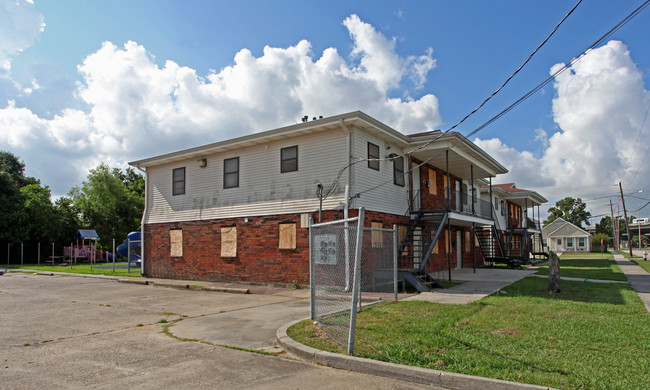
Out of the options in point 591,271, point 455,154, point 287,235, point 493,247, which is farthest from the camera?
point 493,247

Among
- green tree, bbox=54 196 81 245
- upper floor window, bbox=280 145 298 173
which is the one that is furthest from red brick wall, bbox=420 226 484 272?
green tree, bbox=54 196 81 245

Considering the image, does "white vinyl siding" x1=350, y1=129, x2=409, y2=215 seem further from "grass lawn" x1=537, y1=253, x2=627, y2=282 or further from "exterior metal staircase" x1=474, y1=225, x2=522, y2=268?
"exterior metal staircase" x1=474, y1=225, x2=522, y2=268

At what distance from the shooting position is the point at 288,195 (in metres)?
15.5

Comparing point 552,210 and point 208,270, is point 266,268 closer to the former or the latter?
point 208,270

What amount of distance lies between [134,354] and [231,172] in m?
11.6

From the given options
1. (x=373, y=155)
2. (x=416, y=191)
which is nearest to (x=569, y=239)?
(x=416, y=191)

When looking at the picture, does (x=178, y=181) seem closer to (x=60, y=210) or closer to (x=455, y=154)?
(x=455, y=154)

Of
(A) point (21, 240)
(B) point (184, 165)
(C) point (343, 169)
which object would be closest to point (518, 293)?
(C) point (343, 169)

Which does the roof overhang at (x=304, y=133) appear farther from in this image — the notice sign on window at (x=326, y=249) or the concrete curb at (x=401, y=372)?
the concrete curb at (x=401, y=372)

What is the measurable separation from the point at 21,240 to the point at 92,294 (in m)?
27.2

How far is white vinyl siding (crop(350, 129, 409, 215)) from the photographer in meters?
14.1

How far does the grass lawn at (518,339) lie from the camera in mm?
4828

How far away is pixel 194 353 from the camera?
635 centimetres

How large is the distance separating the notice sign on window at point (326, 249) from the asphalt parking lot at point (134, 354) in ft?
5.71
